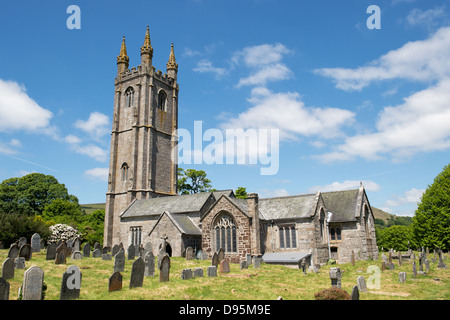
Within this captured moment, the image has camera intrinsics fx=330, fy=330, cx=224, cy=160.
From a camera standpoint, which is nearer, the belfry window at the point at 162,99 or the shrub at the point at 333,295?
the shrub at the point at 333,295

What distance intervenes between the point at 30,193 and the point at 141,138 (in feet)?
101

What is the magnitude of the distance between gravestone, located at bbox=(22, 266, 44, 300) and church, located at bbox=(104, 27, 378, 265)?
59.8ft

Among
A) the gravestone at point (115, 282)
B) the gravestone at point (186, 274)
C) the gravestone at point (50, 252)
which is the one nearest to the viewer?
the gravestone at point (115, 282)

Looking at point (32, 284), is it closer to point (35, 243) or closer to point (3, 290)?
point (3, 290)

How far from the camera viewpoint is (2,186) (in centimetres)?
6081

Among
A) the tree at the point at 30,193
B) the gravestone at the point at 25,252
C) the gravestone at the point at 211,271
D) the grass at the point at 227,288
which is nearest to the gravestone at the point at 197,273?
the gravestone at the point at 211,271

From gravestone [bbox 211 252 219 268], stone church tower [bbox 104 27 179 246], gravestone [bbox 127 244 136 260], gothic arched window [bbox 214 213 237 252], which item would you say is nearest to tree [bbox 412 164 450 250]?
gothic arched window [bbox 214 213 237 252]

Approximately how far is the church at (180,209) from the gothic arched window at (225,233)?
0.29 ft

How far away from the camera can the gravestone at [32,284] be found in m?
11.5

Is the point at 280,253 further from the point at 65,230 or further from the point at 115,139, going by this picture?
the point at 115,139

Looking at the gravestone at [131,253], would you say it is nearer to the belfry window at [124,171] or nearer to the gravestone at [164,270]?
the gravestone at [164,270]

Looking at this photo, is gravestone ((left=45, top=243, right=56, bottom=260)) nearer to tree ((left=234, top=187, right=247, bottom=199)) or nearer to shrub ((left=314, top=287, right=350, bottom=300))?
shrub ((left=314, top=287, right=350, bottom=300))

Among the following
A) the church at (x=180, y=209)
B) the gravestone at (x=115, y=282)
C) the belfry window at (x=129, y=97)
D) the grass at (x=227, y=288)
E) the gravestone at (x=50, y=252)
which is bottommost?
the grass at (x=227, y=288)
